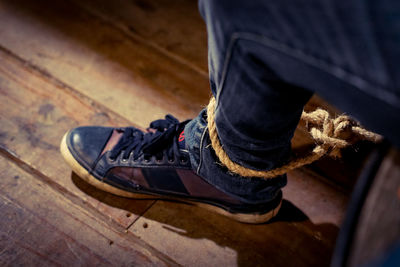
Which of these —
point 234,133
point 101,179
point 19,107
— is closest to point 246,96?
point 234,133

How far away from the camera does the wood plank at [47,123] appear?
32.1 inches

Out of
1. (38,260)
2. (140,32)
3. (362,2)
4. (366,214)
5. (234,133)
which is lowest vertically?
(38,260)

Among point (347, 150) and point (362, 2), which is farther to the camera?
point (347, 150)

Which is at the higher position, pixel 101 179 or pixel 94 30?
pixel 94 30

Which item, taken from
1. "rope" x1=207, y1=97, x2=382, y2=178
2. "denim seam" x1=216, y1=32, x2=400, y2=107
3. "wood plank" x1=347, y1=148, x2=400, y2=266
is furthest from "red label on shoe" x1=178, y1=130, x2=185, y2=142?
"wood plank" x1=347, y1=148, x2=400, y2=266

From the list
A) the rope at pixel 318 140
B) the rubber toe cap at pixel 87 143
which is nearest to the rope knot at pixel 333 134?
the rope at pixel 318 140

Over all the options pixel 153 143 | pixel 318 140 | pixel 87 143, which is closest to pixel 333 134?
pixel 318 140

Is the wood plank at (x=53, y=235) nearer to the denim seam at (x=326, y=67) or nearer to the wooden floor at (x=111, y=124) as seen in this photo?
the wooden floor at (x=111, y=124)

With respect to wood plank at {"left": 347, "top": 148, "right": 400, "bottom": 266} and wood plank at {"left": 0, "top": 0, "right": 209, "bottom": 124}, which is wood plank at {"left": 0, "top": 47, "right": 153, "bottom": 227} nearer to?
wood plank at {"left": 0, "top": 0, "right": 209, "bottom": 124}

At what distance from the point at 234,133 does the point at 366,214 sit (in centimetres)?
31

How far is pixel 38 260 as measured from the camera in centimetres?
69

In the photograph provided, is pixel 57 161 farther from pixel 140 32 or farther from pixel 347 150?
pixel 347 150

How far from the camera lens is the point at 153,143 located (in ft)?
2.56

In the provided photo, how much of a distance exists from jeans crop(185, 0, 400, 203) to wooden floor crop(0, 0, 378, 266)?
0.35 m
